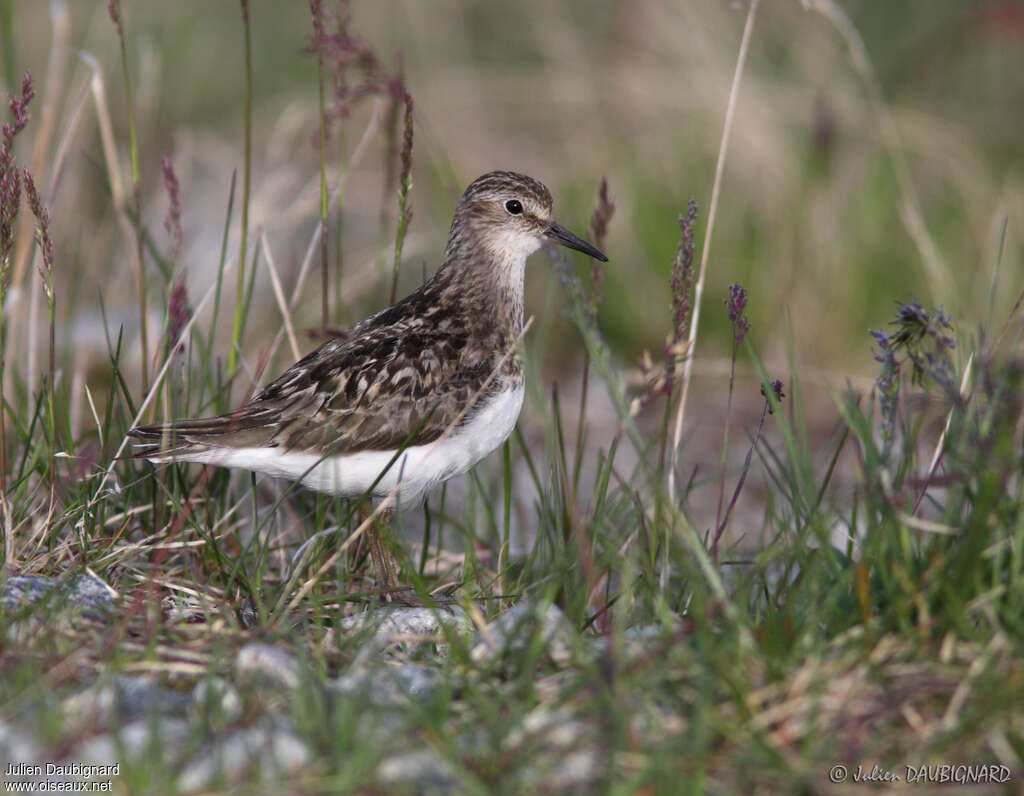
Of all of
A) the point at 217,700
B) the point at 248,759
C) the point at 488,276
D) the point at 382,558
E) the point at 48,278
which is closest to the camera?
the point at 248,759

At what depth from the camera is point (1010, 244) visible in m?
8.41

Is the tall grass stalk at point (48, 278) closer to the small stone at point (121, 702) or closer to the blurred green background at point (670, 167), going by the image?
the small stone at point (121, 702)

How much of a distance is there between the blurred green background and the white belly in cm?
214

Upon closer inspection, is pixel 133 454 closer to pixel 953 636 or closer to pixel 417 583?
pixel 417 583

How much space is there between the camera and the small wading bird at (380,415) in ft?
13.8

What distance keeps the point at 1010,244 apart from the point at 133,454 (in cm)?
672

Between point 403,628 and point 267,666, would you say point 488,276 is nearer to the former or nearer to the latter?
point 403,628

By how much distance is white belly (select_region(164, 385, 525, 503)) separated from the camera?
4258 millimetres

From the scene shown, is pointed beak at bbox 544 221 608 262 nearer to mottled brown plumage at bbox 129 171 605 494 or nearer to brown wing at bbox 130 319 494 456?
Result: mottled brown plumage at bbox 129 171 605 494

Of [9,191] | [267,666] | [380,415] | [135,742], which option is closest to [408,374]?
[380,415]

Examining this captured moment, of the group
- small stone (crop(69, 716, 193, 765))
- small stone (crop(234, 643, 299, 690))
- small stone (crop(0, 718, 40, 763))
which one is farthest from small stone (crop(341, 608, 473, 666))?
small stone (crop(0, 718, 40, 763))

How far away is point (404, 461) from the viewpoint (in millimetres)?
4227

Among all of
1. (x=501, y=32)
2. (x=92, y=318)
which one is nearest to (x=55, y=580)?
(x=92, y=318)

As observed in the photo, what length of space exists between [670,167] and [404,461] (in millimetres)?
5550
